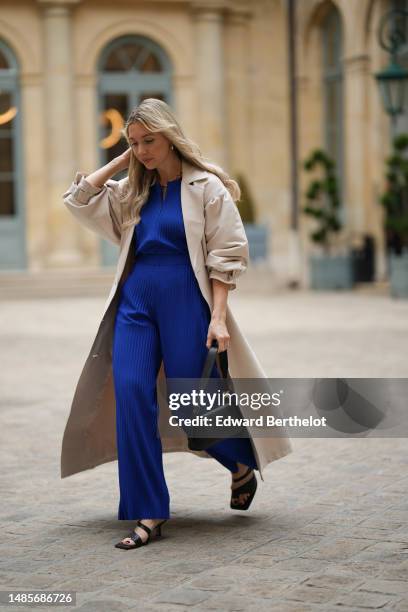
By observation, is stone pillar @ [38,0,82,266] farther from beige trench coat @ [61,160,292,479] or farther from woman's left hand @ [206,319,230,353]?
woman's left hand @ [206,319,230,353]

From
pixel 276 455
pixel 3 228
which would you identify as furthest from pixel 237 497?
pixel 3 228

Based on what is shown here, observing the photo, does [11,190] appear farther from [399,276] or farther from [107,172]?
[107,172]

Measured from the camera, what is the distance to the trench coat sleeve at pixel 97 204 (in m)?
4.50

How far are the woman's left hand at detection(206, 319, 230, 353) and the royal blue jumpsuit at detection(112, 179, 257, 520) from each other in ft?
0.27

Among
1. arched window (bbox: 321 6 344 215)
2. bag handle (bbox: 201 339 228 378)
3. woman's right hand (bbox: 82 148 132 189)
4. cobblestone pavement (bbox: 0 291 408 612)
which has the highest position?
arched window (bbox: 321 6 344 215)

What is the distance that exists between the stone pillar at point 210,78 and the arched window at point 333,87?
5.74ft

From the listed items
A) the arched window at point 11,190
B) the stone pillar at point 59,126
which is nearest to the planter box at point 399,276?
the stone pillar at point 59,126

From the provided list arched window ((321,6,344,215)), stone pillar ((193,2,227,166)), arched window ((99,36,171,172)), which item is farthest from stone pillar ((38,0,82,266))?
arched window ((321,6,344,215))

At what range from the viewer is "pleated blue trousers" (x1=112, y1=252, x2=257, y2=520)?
14.0 ft

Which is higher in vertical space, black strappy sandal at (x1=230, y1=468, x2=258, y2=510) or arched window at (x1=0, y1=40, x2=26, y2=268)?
arched window at (x1=0, y1=40, x2=26, y2=268)

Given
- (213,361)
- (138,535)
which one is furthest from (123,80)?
(138,535)

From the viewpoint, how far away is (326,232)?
57.5 feet

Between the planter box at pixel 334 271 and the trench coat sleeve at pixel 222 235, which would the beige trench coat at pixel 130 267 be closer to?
the trench coat sleeve at pixel 222 235

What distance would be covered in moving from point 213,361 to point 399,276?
Result: 11.5m
